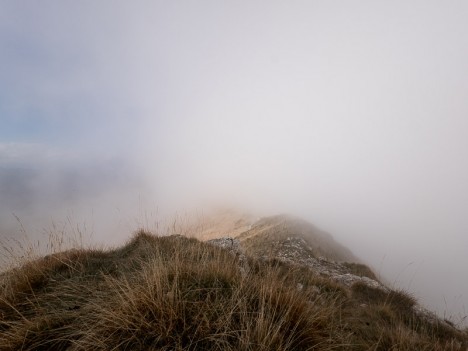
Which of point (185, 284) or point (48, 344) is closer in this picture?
point (48, 344)

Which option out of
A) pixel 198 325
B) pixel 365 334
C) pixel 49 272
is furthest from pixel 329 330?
pixel 49 272

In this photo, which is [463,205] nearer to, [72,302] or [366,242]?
[366,242]

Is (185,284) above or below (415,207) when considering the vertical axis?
above

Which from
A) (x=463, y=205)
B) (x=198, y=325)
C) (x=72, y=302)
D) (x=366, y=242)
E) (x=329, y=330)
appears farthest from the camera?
(x=463, y=205)

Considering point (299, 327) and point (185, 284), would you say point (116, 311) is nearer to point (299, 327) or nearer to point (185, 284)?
point (185, 284)

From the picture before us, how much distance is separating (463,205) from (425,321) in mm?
178260

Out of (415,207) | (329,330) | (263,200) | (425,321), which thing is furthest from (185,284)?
(415,207)

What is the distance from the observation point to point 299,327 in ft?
9.09

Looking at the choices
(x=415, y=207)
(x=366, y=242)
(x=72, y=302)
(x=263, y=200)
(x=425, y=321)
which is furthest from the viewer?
(x=415, y=207)

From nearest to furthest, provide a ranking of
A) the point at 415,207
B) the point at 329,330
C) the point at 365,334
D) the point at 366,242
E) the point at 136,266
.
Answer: the point at 329,330
the point at 365,334
the point at 136,266
the point at 366,242
the point at 415,207

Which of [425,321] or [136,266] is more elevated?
[136,266]

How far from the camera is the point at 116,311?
8.75ft

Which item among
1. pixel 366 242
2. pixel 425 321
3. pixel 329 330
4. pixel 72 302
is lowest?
pixel 366 242

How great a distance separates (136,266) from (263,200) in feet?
279
